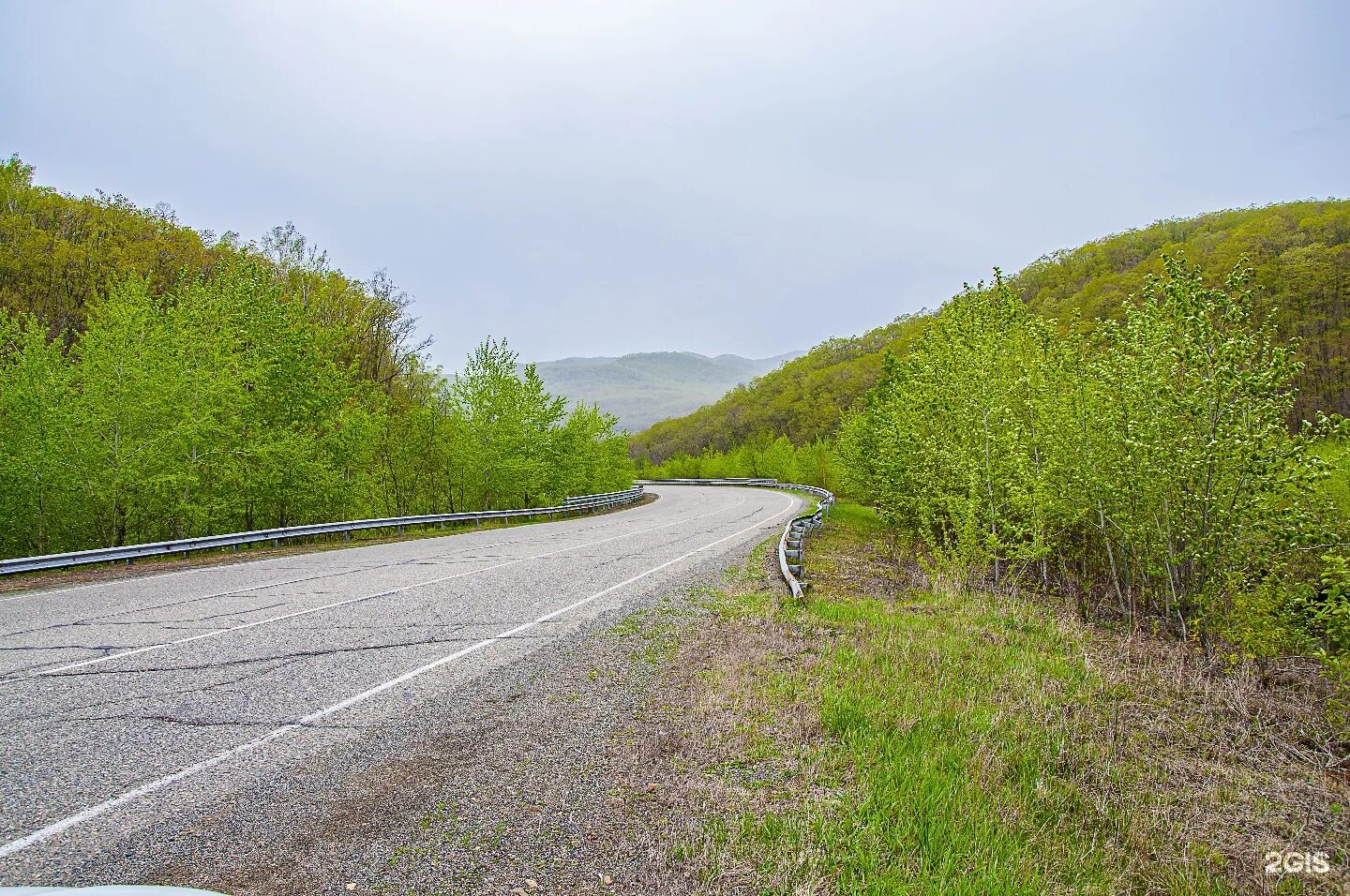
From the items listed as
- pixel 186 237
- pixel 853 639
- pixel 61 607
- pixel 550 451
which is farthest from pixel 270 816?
pixel 186 237

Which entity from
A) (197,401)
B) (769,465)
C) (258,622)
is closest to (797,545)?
(258,622)

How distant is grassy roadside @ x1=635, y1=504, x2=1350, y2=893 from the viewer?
378 cm

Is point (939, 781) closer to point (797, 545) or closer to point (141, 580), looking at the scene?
point (797, 545)

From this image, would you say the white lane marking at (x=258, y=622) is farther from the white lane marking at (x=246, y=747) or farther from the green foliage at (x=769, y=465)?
the green foliage at (x=769, y=465)

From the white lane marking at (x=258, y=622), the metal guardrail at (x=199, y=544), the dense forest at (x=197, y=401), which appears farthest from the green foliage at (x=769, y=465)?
the white lane marking at (x=258, y=622)

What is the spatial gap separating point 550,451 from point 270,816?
3136 cm

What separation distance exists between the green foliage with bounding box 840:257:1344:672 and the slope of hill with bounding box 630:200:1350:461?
1468 mm

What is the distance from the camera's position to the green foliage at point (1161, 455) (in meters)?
8.38

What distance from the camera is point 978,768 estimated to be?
16.3ft

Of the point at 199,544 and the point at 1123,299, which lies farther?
the point at 199,544

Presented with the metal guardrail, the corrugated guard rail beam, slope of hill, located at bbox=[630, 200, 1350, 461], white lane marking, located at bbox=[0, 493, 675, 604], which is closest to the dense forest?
the metal guardrail

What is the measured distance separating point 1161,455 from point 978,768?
665cm

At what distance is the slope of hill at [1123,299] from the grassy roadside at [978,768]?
6.55 metres

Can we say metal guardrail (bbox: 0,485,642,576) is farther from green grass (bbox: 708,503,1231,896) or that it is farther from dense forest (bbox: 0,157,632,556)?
green grass (bbox: 708,503,1231,896)
